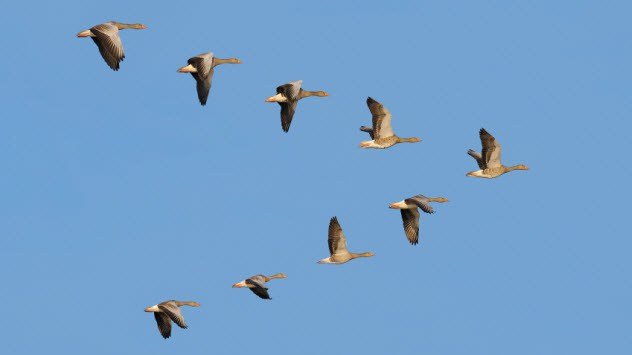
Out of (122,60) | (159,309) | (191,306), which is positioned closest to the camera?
(122,60)

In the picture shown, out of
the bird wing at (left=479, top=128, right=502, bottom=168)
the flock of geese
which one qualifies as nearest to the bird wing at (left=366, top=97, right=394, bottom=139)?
the flock of geese

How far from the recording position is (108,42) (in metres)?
51.0

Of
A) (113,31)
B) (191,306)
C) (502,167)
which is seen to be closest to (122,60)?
(113,31)

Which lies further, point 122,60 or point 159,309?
point 159,309

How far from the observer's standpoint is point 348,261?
2443 inches

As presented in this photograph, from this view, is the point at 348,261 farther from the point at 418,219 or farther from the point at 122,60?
the point at 122,60

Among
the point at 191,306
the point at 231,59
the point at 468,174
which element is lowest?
the point at 191,306

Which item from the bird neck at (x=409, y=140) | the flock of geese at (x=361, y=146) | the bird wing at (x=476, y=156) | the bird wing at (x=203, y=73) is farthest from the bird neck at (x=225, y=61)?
the bird wing at (x=476, y=156)

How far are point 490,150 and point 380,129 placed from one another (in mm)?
4391

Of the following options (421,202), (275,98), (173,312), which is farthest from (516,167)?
(173,312)

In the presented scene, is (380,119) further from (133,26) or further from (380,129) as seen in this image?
(133,26)

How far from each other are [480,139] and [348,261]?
7.18 m

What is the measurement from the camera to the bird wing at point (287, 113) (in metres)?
59.0

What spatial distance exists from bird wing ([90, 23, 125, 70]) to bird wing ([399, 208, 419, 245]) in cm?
1529
